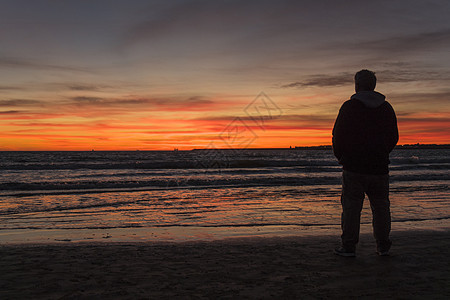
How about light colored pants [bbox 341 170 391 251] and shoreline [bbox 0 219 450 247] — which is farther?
shoreline [bbox 0 219 450 247]

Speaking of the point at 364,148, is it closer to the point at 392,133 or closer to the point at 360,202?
the point at 392,133

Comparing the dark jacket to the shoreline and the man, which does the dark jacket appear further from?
the shoreline

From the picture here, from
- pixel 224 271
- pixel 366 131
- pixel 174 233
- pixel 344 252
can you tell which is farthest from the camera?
pixel 174 233

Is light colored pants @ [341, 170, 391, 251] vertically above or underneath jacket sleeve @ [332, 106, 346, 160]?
underneath

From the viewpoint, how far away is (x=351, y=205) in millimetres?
4148

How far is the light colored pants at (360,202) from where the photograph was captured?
13.5 feet

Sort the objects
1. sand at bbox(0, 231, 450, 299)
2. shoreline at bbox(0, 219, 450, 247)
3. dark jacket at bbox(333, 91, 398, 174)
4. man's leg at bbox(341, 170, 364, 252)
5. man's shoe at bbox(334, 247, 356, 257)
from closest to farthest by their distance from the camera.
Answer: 1. sand at bbox(0, 231, 450, 299)
2. dark jacket at bbox(333, 91, 398, 174)
3. man's leg at bbox(341, 170, 364, 252)
4. man's shoe at bbox(334, 247, 356, 257)
5. shoreline at bbox(0, 219, 450, 247)

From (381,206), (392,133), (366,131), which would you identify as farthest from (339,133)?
(381,206)

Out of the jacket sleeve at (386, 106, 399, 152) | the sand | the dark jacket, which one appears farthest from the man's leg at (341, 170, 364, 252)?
the jacket sleeve at (386, 106, 399, 152)

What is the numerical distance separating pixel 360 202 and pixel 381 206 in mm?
253

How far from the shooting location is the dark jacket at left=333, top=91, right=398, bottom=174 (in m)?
4.02

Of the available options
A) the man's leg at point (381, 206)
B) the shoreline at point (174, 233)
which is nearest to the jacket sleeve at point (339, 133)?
the man's leg at point (381, 206)

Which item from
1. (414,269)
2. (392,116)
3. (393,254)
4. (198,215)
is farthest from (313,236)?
(198,215)

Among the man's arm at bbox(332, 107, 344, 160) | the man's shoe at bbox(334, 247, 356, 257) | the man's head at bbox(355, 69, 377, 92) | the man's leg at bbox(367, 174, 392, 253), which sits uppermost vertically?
the man's head at bbox(355, 69, 377, 92)
